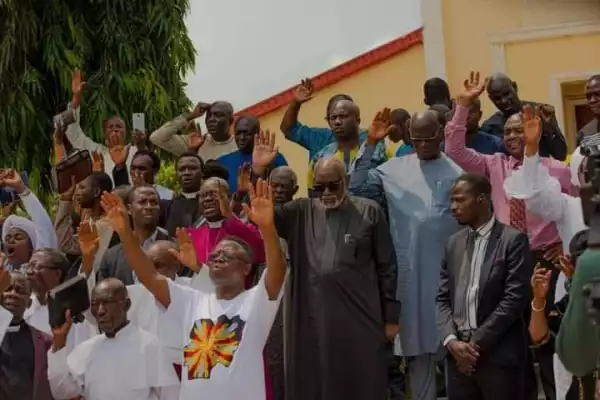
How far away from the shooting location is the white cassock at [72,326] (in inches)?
309

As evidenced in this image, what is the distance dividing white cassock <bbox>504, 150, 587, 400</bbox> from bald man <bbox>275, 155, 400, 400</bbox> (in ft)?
3.07

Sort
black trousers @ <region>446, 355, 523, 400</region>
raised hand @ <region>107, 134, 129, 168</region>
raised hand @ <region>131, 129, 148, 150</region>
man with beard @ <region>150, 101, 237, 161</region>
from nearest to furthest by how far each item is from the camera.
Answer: black trousers @ <region>446, 355, 523, 400</region> → man with beard @ <region>150, 101, 237, 161</region> → raised hand @ <region>107, 134, 129, 168</region> → raised hand @ <region>131, 129, 148, 150</region>

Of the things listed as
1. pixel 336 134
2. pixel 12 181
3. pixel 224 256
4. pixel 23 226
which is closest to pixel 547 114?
pixel 336 134

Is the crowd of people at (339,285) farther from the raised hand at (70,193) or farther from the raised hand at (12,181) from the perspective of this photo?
the raised hand at (12,181)

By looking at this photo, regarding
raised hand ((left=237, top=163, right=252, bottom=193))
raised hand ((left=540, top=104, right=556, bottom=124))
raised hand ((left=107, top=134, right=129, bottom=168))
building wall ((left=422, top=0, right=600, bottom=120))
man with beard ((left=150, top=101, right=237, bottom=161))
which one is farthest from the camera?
building wall ((left=422, top=0, right=600, bottom=120))

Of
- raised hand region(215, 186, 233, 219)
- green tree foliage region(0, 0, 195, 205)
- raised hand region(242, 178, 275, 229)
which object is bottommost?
raised hand region(242, 178, 275, 229)

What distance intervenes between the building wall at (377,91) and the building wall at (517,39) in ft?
7.05

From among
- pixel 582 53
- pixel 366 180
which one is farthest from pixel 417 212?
pixel 582 53

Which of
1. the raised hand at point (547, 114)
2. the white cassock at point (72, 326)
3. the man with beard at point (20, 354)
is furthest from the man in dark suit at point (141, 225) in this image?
the raised hand at point (547, 114)

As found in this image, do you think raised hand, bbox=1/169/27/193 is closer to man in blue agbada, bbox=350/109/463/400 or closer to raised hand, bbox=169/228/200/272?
raised hand, bbox=169/228/200/272

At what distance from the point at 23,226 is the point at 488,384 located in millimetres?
4107

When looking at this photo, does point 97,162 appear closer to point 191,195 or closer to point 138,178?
point 138,178

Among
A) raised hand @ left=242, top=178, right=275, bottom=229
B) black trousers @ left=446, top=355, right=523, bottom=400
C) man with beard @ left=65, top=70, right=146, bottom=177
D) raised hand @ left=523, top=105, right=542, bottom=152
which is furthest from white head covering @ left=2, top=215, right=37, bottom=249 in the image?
raised hand @ left=523, top=105, right=542, bottom=152

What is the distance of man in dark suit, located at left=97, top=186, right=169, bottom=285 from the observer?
8.24 metres
